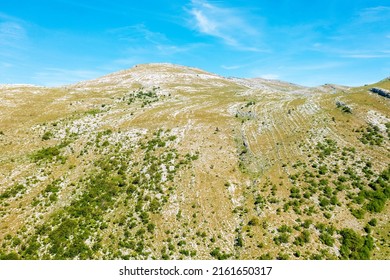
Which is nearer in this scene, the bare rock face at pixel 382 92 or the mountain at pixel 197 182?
the mountain at pixel 197 182

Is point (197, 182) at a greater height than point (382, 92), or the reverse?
point (382, 92)

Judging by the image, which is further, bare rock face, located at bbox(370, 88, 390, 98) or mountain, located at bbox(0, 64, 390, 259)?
bare rock face, located at bbox(370, 88, 390, 98)

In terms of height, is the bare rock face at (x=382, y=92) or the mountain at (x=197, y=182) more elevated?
the bare rock face at (x=382, y=92)

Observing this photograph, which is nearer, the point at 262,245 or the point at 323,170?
the point at 262,245

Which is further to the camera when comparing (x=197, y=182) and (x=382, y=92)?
(x=382, y=92)

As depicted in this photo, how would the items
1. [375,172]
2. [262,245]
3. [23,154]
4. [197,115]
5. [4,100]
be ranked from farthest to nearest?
[4,100], [197,115], [23,154], [375,172], [262,245]
